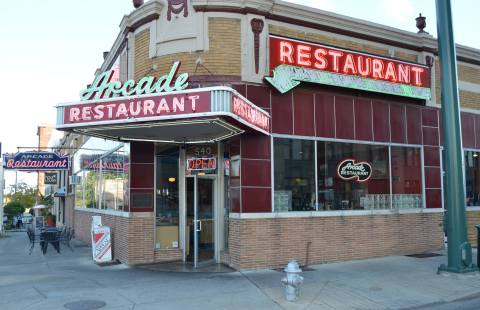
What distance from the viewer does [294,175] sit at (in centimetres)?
1290

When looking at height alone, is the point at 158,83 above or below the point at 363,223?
above

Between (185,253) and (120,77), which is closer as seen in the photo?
(185,253)

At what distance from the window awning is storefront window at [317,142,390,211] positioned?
2.65 metres

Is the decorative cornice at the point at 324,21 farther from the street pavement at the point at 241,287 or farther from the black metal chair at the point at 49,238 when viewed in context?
the black metal chair at the point at 49,238

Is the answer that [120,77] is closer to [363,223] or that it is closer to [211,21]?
[211,21]

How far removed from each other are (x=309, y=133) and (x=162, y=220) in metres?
4.80

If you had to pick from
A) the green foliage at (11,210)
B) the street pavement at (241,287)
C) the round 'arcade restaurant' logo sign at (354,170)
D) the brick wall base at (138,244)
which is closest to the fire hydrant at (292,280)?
the street pavement at (241,287)

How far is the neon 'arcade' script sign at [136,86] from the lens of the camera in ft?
32.9

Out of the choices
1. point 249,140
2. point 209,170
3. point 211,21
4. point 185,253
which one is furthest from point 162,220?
point 211,21

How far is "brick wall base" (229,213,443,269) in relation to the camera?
12.0 metres

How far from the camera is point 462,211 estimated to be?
11312 millimetres

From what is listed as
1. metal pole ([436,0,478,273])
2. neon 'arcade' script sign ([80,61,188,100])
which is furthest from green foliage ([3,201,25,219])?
metal pole ([436,0,478,273])

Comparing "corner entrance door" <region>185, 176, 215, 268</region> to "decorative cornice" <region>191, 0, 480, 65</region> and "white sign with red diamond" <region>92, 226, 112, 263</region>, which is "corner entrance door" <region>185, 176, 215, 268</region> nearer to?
"white sign with red diamond" <region>92, 226, 112, 263</region>

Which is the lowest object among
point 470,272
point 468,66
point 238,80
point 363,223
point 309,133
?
point 470,272
